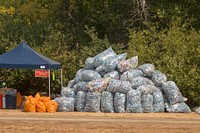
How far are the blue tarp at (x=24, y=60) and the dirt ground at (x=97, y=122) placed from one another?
6.45 ft

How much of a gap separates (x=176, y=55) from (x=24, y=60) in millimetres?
6627

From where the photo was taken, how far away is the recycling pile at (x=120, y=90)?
70.5ft

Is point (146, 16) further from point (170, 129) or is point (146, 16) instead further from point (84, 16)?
point (170, 129)

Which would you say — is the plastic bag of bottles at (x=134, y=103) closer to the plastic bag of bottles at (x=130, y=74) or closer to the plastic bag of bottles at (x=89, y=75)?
the plastic bag of bottles at (x=130, y=74)

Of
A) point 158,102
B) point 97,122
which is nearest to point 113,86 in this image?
point 158,102

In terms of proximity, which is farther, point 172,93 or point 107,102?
point 172,93

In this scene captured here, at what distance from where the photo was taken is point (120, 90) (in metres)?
21.4

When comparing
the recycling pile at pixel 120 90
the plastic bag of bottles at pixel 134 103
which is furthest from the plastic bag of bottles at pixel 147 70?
the plastic bag of bottles at pixel 134 103

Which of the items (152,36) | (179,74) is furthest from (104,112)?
(152,36)

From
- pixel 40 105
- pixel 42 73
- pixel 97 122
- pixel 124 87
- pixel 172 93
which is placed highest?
pixel 42 73

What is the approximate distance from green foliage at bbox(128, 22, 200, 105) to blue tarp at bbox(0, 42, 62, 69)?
4.65 m

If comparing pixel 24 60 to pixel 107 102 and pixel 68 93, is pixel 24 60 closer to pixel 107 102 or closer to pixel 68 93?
pixel 68 93

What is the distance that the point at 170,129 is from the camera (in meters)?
16.5

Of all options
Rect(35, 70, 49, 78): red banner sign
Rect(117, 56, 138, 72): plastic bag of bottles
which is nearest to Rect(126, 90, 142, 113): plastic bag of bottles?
Rect(117, 56, 138, 72): plastic bag of bottles
